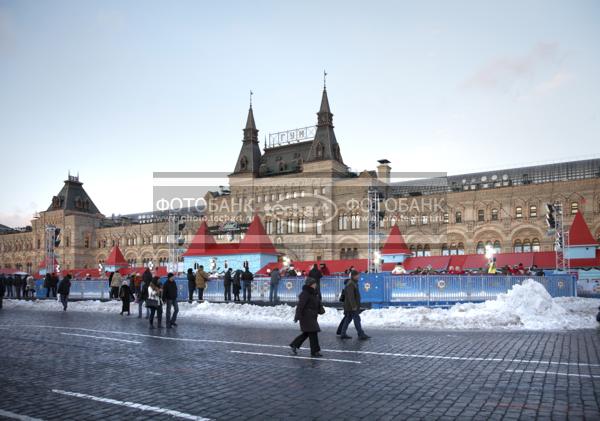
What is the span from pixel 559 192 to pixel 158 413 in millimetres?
50845

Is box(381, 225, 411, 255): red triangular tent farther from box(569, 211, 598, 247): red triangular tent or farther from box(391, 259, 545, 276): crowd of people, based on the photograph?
box(569, 211, 598, 247): red triangular tent

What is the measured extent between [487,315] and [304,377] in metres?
10.4

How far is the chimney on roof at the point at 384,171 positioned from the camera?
67.1 metres

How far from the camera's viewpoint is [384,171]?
6775 centimetres

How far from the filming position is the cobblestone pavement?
6777mm

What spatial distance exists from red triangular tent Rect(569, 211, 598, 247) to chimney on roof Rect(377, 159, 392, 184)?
2806 cm

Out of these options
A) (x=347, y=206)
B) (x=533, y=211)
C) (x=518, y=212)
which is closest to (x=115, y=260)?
(x=347, y=206)

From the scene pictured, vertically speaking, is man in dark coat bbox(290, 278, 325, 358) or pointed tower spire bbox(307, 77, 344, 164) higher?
pointed tower spire bbox(307, 77, 344, 164)

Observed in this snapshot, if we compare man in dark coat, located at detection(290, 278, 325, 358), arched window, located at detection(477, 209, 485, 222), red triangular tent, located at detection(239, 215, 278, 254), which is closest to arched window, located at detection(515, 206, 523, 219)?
arched window, located at detection(477, 209, 485, 222)

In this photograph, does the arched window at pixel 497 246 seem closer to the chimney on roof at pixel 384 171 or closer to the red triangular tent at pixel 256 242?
the chimney on roof at pixel 384 171

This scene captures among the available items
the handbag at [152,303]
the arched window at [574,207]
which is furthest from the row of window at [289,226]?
the handbag at [152,303]

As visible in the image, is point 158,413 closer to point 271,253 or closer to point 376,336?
point 376,336

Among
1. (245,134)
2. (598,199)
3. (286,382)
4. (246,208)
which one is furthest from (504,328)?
(245,134)

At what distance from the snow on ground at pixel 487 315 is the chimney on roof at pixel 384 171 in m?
45.6
